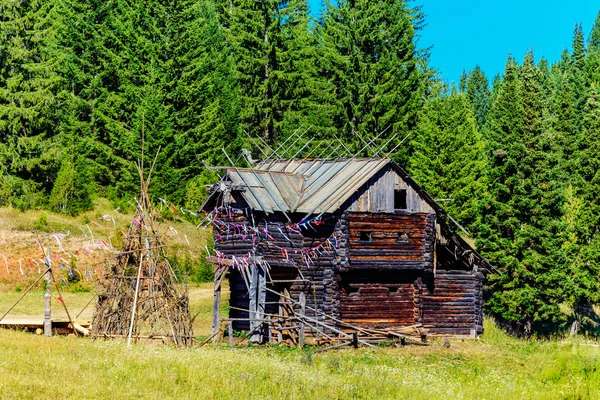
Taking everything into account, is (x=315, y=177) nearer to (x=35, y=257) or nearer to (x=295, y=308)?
(x=295, y=308)

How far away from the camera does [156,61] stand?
180 feet

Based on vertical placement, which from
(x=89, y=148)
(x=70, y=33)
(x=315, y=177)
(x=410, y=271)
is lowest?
(x=410, y=271)

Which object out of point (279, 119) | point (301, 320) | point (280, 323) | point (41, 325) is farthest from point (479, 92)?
point (41, 325)

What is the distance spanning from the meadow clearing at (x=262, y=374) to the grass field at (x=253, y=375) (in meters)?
0.03

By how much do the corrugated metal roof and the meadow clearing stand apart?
255 inches

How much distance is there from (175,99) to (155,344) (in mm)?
32761

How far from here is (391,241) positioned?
3319 centimetres

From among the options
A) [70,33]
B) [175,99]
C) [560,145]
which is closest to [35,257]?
[175,99]

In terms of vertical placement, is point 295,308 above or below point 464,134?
below

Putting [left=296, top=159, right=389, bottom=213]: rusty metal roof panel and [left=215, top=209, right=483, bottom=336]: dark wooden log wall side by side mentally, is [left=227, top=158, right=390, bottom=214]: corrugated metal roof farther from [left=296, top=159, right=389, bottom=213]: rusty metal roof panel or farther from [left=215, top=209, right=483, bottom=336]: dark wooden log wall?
[left=215, top=209, right=483, bottom=336]: dark wooden log wall

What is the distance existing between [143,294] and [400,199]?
1302cm

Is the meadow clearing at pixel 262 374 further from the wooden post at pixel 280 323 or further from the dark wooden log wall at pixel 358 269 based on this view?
the dark wooden log wall at pixel 358 269

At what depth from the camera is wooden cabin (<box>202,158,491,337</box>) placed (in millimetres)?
32250

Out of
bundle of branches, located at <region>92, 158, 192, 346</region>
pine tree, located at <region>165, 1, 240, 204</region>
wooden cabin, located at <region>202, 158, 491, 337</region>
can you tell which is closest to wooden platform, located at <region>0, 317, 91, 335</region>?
bundle of branches, located at <region>92, 158, 192, 346</region>
